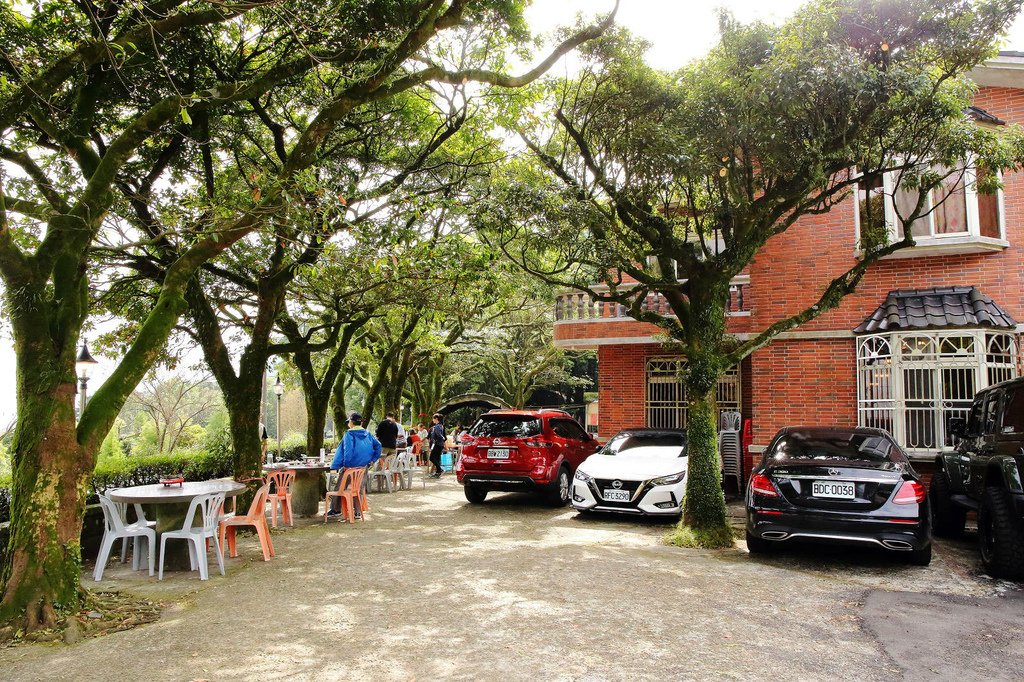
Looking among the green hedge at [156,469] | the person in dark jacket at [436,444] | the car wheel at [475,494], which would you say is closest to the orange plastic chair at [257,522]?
the green hedge at [156,469]

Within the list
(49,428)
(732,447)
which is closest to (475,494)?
(732,447)

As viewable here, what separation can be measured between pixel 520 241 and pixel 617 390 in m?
6.82

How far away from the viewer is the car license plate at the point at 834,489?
7391 millimetres

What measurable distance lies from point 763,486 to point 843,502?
2.66ft

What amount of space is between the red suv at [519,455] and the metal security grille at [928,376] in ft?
18.6

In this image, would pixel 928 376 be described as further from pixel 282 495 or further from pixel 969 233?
pixel 282 495

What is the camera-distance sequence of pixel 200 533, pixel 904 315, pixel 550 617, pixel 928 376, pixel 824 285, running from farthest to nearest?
1. pixel 824 285
2. pixel 928 376
3. pixel 904 315
4. pixel 200 533
5. pixel 550 617

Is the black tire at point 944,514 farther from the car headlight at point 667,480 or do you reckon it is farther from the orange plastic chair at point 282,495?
the orange plastic chair at point 282,495

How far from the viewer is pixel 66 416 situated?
19.4 ft

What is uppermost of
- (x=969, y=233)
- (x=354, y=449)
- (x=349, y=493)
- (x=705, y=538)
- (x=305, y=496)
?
(x=969, y=233)

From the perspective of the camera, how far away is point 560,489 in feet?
42.2

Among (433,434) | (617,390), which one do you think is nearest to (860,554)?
(617,390)

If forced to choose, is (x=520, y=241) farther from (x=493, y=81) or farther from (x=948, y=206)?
(x=948, y=206)

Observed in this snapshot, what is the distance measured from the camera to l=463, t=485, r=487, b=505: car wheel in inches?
529
